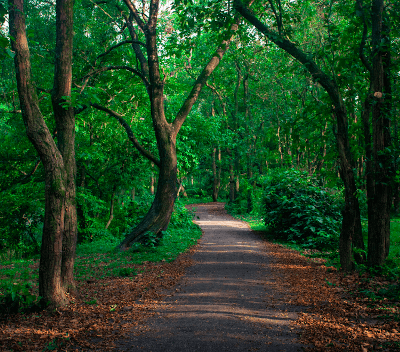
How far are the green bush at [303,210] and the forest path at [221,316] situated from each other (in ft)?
12.5

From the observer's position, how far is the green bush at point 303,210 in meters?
11.2

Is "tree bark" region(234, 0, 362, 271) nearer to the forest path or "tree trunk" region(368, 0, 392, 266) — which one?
"tree trunk" region(368, 0, 392, 266)

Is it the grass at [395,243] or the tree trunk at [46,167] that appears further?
the grass at [395,243]

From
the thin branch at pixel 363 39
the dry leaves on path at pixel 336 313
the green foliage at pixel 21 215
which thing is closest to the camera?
the dry leaves on path at pixel 336 313

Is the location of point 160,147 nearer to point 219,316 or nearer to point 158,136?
point 158,136

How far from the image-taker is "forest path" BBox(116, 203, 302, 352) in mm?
3863

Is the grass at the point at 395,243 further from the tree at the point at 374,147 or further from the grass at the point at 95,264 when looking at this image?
the grass at the point at 95,264

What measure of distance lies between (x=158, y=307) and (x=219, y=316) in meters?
1.12

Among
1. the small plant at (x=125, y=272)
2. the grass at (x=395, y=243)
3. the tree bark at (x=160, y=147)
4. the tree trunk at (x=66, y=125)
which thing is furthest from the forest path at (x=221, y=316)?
the grass at (x=395, y=243)

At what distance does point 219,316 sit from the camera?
4.74m

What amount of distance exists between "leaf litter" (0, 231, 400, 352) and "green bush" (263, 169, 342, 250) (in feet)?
12.9

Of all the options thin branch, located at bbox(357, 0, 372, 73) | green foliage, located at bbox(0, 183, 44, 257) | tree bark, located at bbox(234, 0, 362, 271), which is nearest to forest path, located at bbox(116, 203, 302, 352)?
tree bark, located at bbox(234, 0, 362, 271)

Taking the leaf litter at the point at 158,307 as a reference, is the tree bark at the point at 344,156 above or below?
above

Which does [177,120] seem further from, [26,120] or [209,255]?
[26,120]
